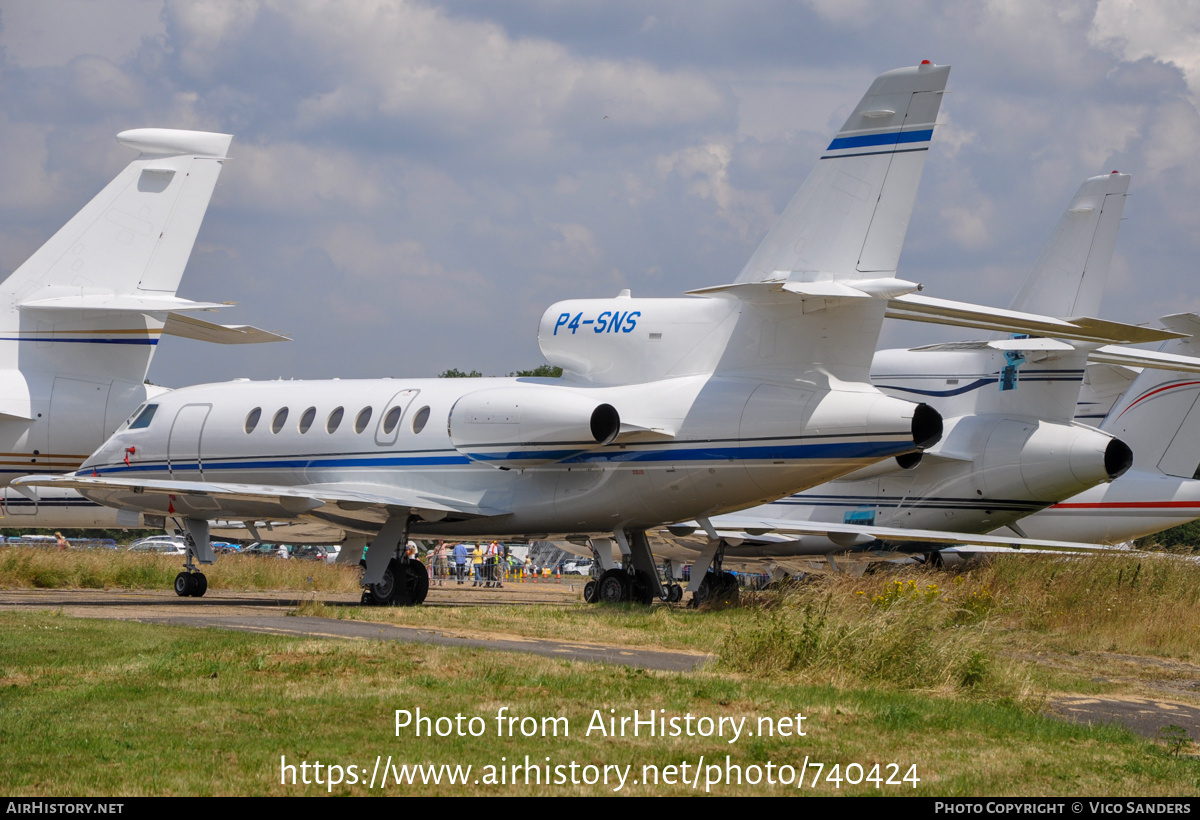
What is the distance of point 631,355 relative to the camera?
1767 centimetres

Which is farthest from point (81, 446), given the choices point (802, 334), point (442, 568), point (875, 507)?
point (442, 568)

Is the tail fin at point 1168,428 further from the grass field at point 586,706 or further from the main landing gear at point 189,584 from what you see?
the main landing gear at point 189,584

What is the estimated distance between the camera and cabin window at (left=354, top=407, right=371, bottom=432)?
19734 millimetres

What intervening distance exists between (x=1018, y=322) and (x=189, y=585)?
1407cm

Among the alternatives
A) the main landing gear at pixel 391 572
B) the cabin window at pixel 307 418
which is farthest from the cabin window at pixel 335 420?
the main landing gear at pixel 391 572

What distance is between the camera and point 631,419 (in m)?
16.9

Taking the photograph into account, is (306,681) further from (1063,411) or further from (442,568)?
(442,568)

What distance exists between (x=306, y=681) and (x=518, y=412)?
27.0ft

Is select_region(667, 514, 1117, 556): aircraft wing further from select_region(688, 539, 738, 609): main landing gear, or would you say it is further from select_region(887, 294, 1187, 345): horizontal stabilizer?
select_region(887, 294, 1187, 345): horizontal stabilizer

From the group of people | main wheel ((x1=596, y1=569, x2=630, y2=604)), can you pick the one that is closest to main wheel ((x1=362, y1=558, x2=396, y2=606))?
main wheel ((x1=596, y1=569, x2=630, y2=604))

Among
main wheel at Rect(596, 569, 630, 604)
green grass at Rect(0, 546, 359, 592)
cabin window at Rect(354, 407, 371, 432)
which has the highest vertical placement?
cabin window at Rect(354, 407, 371, 432)

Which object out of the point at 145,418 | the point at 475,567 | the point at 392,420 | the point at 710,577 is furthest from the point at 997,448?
the point at 475,567

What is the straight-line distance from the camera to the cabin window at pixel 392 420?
1944cm

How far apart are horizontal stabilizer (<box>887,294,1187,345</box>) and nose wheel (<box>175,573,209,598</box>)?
40.8ft
